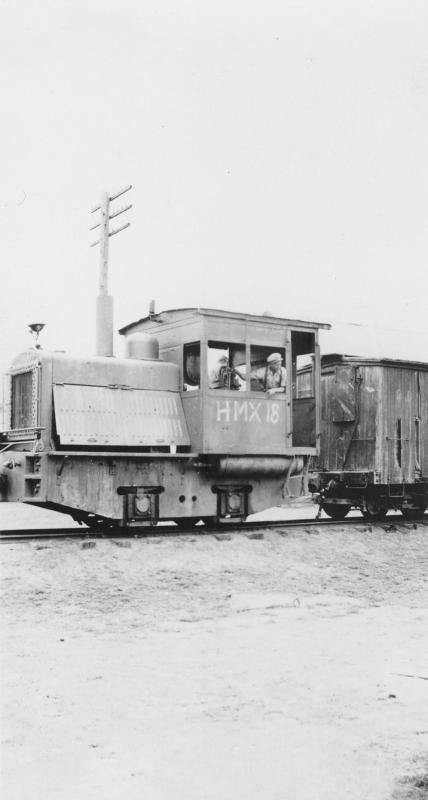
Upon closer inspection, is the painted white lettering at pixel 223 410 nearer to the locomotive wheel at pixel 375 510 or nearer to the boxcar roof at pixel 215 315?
the boxcar roof at pixel 215 315

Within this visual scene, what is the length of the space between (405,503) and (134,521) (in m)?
6.59

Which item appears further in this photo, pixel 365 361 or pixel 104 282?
pixel 104 282

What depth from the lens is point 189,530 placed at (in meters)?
11.4

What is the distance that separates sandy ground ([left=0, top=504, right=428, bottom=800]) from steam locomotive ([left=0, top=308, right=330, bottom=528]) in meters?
1.24

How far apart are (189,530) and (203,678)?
20.8 ft

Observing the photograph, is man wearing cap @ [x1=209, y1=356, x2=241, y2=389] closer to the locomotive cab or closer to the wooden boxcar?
the locomotive cab

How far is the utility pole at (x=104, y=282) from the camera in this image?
24188 millimetres

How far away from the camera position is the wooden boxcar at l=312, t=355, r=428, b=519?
1446 centimetres

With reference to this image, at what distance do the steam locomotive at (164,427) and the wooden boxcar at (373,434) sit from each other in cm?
222

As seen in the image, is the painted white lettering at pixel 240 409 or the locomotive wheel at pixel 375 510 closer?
the painted white lettering at pixel 240 409

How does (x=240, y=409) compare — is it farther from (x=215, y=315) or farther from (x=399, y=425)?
(x=399, y=425)

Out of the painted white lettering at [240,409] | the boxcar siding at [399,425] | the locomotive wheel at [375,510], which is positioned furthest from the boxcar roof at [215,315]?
the locomotive wheel at [375,510]

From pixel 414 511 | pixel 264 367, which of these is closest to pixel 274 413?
pixel 264 367

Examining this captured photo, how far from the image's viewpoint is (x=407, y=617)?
7121mm
